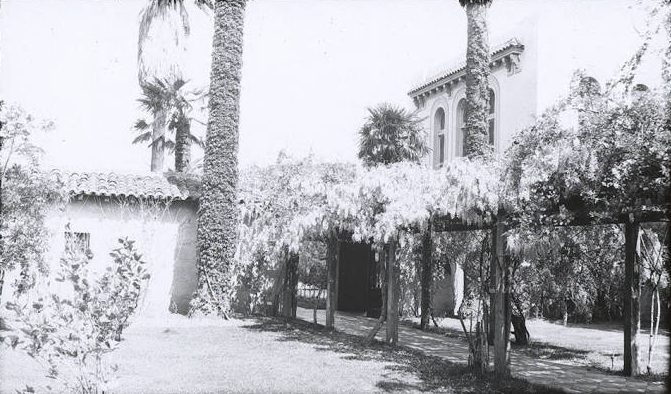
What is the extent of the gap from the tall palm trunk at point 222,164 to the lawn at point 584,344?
5614 mm

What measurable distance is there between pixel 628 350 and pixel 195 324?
29.1 feet

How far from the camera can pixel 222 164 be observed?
566 inches

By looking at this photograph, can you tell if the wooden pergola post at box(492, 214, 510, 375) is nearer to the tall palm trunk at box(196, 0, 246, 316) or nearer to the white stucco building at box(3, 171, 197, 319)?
the tall palm trunk at box(196, 0, 246, 316)

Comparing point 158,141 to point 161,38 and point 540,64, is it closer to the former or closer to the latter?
point 161,38

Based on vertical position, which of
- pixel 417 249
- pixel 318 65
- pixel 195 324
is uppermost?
pixel 318 65

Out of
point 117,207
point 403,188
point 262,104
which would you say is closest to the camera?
point 403,188

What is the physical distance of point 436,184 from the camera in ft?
30.7

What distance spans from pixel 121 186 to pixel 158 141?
961 centimetres

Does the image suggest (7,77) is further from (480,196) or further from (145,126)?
(145,126)

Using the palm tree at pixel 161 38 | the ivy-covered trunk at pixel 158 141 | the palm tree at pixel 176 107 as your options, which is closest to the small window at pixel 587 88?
the palm tree at pixel 161 38

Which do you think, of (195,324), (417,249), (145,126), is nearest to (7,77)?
(195,324)

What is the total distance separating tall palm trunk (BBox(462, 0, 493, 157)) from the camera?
12.2m

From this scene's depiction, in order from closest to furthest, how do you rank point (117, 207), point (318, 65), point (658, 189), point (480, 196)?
point (658, 189) → point (480, 196) → point (318, 65) → point (117, 207)

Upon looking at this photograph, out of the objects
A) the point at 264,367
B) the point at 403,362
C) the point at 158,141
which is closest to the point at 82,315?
the point at 264,367
